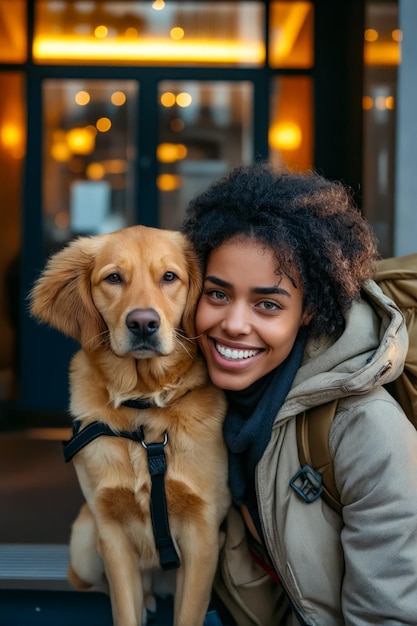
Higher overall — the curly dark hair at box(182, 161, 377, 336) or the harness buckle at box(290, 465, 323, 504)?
the curly dark hair at box(182, 161, 377, 336)

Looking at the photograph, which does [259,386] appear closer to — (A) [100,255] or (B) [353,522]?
(B) [353,522]

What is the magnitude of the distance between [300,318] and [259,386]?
0.24 m

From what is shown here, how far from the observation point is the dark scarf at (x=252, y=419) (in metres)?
2.18

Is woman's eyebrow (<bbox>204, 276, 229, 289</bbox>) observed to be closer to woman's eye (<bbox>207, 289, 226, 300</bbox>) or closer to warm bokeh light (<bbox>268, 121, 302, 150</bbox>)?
woman's eye (<bbox>207, 289, 226, 300</bbox>)

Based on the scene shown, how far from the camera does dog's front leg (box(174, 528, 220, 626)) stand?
2346 millimetres

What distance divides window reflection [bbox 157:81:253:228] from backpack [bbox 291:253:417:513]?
4968 mm

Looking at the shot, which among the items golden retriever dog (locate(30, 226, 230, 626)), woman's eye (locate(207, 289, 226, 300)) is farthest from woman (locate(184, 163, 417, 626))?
golden retriever dog (locate(30, 226, 230, 626))

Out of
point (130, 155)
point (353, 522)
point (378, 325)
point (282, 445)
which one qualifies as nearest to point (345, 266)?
point (378, 325)

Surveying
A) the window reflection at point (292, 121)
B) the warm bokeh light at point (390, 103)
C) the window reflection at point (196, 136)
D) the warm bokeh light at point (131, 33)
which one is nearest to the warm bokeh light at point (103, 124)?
the window reflection at point (196, 136)

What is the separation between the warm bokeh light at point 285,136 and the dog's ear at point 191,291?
195 inches

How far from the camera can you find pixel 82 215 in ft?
23.6

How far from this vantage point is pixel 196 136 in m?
7.28

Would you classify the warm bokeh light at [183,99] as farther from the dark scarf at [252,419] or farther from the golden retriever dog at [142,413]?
the dark scarf at [252,419]

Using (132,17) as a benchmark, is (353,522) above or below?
below
